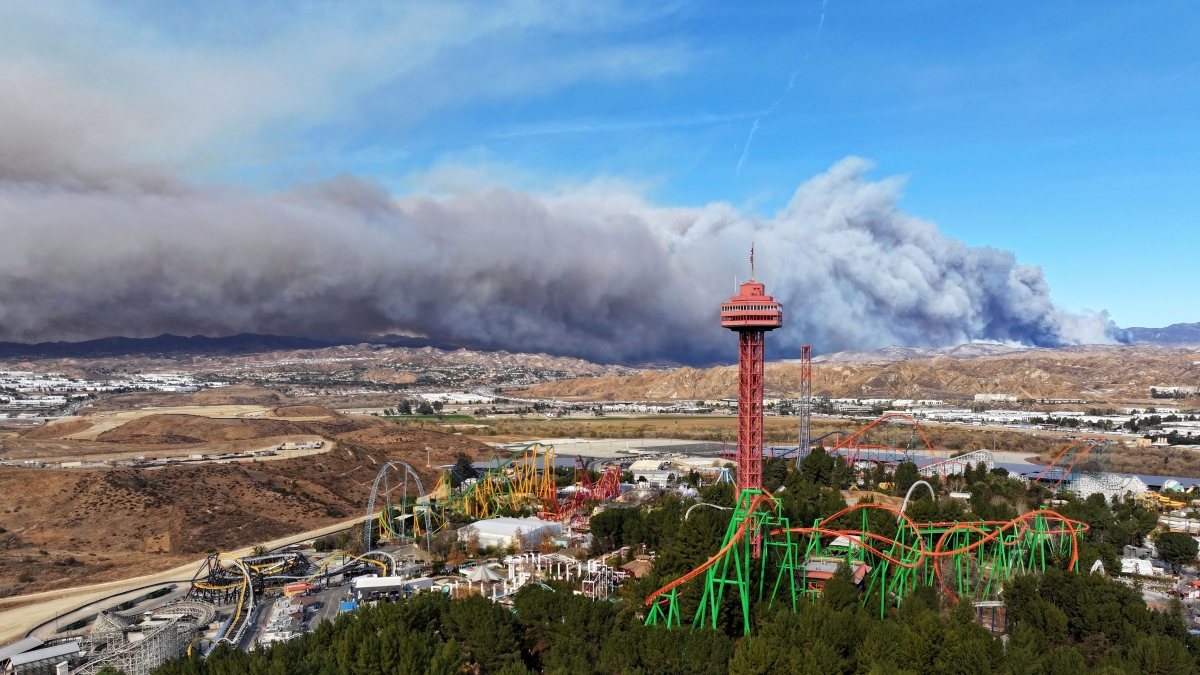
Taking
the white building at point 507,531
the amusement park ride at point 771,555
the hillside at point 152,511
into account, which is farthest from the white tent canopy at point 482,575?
the hillside at point 152,511

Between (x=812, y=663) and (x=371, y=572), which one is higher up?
(x=812, y=663)

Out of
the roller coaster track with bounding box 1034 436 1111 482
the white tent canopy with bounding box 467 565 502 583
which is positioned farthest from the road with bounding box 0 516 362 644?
the roller coaster track with bounding box 1034 436 1111 482

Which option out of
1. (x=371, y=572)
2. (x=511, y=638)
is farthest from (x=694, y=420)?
(x=511, y=638)

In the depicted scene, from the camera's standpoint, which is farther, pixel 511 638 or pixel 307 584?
pixel 307 584

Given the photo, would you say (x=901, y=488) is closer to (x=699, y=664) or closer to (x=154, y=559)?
(x=699, y=664)

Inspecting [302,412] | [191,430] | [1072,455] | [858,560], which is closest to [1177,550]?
[858,560]

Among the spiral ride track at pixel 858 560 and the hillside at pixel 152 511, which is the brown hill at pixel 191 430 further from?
the spiral ride track at pixel 858 560
